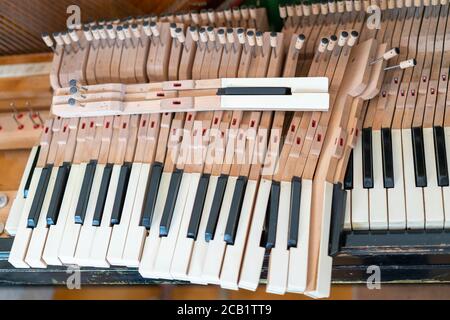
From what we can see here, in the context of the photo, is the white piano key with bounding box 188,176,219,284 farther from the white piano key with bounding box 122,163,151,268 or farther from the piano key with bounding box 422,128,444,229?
the piano key with bounding box 422,128,444,229

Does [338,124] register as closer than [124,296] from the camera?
Yes

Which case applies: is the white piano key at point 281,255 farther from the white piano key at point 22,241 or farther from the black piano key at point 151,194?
the white piano key at point 22,241

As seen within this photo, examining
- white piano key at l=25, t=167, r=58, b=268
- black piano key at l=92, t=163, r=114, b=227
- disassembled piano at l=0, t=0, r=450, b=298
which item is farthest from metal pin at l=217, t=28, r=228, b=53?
white piano key at l=25, t=167, r=58, b=268

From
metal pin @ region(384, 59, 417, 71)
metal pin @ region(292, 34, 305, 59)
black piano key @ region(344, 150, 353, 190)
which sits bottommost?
black piano key @ region(344, 150, 353, 190)

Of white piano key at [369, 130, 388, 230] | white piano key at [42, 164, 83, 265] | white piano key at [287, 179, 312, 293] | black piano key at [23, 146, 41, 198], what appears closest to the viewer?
white piano key at [287, 179, 312, 293]

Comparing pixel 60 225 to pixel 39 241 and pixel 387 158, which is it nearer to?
pixel 39 241

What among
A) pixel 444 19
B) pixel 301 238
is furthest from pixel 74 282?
pixel 444 19

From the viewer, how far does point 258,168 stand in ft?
6.92

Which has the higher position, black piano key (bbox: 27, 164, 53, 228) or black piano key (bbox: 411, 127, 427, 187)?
black piano key (bbox: 411, 127, 427, 187)

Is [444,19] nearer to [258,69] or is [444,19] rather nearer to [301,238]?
[258,69]

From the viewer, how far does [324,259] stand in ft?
6.45

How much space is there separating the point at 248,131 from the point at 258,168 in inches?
5.3

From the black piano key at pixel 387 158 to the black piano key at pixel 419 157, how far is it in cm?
8

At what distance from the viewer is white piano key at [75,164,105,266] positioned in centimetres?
211
